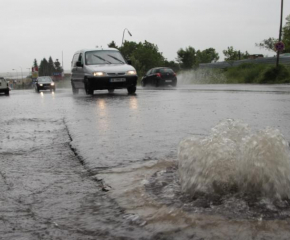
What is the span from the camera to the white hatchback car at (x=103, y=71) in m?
16.9

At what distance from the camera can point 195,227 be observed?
7.38ft

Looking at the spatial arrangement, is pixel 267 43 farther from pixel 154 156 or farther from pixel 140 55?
pixel 154 156

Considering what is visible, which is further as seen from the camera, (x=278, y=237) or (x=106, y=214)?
(x=106, y=214)

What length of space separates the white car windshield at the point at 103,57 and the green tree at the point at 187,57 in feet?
347

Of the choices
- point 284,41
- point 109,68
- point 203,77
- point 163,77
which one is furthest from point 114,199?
point 284,41

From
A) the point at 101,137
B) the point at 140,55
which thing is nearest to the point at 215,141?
the point at 101,137

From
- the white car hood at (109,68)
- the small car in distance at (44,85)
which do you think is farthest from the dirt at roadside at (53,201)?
the small car in distance at (44,85)

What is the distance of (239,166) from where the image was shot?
2861mm

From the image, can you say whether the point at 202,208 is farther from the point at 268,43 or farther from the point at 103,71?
the point at 268,43

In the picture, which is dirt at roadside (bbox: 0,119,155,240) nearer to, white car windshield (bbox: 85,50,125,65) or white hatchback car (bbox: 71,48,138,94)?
white hatchback car (bbox: 71,48,138,94)

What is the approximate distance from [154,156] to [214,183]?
157cm

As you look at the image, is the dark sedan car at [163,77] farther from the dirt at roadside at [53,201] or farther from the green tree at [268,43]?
the green tree at [268,43]

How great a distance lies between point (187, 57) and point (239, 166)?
123697 millimetres

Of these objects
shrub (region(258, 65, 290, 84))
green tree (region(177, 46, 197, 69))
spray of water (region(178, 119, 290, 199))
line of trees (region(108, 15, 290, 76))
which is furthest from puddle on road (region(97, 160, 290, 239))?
green tree (region(177, 46, 197, 69))
